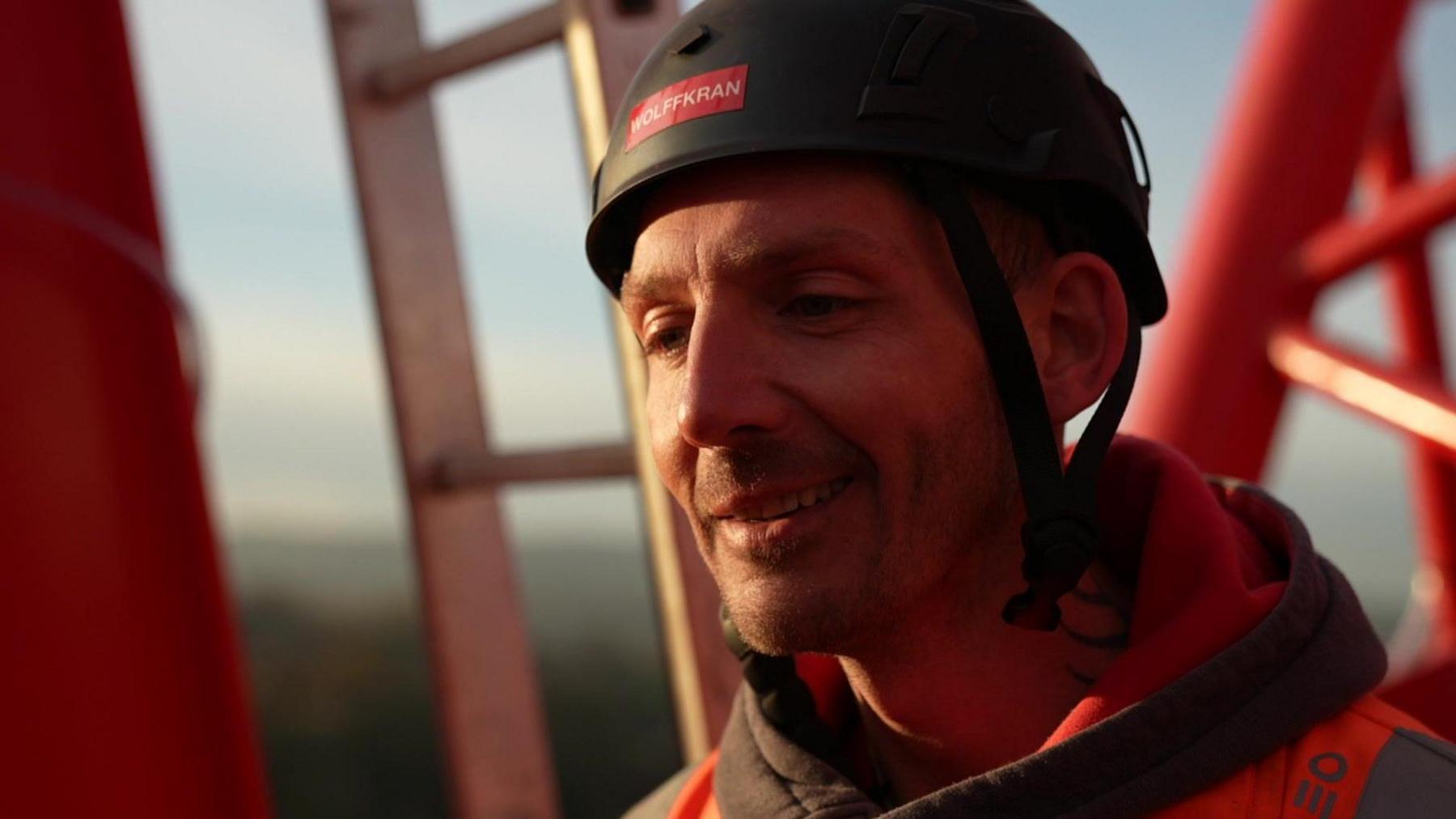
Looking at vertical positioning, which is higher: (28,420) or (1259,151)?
(1259,151)

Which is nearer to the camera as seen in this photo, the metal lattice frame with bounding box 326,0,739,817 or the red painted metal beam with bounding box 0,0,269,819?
the red painted metal beam with bounding box 0,0,269,819

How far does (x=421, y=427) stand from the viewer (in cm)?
339

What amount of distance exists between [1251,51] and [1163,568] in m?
2.52

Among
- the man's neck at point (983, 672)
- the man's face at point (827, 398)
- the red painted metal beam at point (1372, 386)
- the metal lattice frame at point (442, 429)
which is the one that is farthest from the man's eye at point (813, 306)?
the red painted metal beam at point (1372, 386)

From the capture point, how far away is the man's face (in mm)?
1894

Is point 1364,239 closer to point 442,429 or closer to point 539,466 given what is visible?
point 539,466

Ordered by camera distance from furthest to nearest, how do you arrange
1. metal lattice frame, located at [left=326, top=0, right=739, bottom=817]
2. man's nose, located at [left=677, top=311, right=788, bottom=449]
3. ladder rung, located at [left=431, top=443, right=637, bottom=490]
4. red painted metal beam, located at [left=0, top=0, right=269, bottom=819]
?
metal lattice frame, located at [left=326, top=0, right=739, bottom=817], ladder rung, located at [left=431, top=443, right=637, bottom=490], red painted metal beam, located at [left=0, top=0, right=269, bottom=819], man's nose, located at [left=677, top=311, right=788, bottom=449]

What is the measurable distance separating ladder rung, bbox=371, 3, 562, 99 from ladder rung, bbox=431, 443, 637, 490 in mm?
810

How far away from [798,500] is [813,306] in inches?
9.7

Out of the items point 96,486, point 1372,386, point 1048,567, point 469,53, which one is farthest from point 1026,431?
point 1372,386

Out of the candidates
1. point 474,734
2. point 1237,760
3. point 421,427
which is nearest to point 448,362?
point 421,427

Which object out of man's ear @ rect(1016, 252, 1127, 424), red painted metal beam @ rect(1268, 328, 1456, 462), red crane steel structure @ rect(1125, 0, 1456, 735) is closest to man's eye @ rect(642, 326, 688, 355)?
man's ear @ rect(1016, 252, 1127, 424)

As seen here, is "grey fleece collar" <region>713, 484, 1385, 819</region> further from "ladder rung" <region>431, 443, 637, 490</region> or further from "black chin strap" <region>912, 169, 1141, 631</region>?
"ladder rung" <region>431, 443, 637, 490</region>

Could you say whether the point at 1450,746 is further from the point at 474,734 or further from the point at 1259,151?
the point at 1259,151
